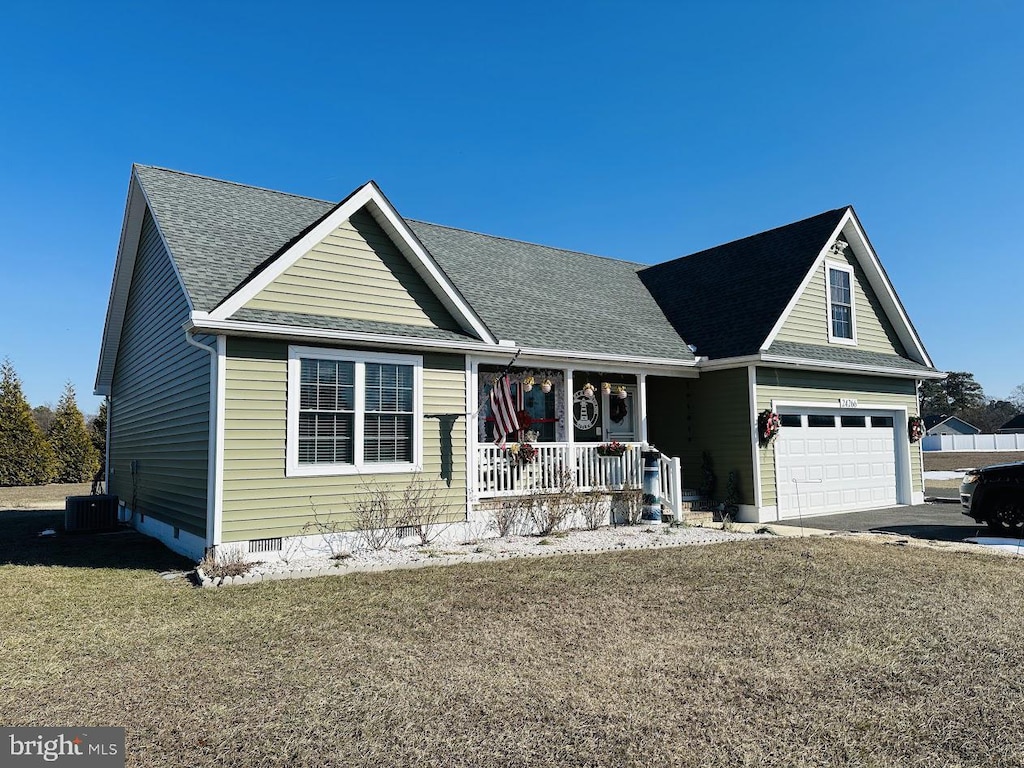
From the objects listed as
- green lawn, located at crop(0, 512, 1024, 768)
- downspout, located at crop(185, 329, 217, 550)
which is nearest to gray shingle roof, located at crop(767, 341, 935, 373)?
green lawn, located at crop(0, 512, 1024, 768)

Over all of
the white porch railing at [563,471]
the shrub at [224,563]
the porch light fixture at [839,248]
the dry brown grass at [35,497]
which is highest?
the porch light fixture at [839,248]

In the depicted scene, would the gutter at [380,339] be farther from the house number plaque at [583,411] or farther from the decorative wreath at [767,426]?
the decorative wreath at [767,426]

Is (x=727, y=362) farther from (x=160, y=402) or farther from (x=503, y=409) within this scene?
(x=160, y=402)

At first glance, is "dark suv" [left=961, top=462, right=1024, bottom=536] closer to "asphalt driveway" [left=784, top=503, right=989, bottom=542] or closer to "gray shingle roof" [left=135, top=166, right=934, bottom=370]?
"asphalt driveway" [left=784, top=503, right=989, bottom=542]

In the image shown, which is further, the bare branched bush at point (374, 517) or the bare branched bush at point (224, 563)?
the bare branched bush at point (374, 517)

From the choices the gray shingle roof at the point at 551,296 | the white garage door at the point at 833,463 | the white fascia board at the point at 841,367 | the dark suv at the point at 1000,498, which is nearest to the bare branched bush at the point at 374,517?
the gray shingle roof at the point at 551,296

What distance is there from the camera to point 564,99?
1695cm

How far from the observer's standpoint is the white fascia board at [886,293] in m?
16.1

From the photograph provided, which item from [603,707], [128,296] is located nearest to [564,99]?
[128,296]

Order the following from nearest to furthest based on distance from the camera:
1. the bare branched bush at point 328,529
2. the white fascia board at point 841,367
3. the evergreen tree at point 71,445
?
the bare branched bush at point 328,529, the white fascia board at point 841,367, the evergreen tree at point 71,445

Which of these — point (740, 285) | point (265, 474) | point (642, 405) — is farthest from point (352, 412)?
point (740, 285)

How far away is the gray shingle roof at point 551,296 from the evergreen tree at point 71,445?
25.7 m

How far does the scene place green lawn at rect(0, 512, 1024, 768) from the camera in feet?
12.0

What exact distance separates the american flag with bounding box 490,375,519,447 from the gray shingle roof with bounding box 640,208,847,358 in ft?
16.4
